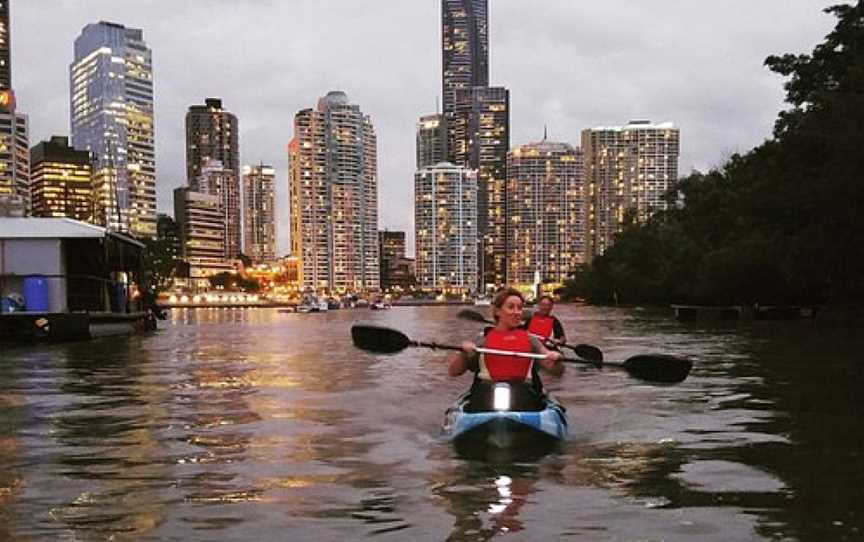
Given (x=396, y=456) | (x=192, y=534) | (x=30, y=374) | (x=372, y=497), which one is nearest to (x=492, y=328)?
(x=396, y=456)

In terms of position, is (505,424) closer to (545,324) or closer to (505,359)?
(505,359)

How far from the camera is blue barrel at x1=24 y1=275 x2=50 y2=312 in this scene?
36.9 meters

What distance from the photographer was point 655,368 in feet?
44.2

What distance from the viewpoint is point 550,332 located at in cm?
1778

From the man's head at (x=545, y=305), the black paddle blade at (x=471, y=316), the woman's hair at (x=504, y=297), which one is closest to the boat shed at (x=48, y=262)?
the black paddle blade at (x=471, y=316)

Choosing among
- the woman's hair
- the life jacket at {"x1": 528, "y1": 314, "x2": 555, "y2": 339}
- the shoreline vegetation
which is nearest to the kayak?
the woman's hair

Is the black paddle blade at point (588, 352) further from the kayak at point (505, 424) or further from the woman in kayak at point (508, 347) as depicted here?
the woman in kayak at point (508, 347)

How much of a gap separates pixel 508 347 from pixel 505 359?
16cm

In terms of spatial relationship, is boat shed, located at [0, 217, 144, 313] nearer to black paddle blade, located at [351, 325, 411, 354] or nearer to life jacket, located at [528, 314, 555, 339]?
life jacket, located at [528, 314, 555, 339]

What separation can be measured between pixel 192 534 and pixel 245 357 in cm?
2369

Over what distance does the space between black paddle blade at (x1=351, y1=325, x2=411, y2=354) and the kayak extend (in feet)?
8.30

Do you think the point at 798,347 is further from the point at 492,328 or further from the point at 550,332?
the point at 492,328

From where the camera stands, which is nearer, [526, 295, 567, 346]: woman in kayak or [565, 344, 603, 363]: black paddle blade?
[565, 344, 603, 363]: black paddle blade

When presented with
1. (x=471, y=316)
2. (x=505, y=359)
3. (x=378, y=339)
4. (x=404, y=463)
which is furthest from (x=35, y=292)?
(x=505, y=359)
